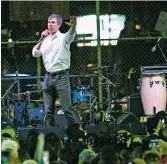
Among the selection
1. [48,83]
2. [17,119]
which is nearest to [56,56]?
[48,83]

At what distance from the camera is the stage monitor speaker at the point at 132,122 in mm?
9781

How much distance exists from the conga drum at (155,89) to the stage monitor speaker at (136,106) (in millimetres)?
247

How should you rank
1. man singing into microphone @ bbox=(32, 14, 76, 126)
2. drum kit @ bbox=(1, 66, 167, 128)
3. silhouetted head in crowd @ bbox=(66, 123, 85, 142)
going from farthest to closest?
drum kit @ bbox=(1, 66, 167, 128)
man singing into microphone @ bbox=(32, 14, 76, 126)
silhouetted head in crowd @ bbox=(66, 123, 85, 142)

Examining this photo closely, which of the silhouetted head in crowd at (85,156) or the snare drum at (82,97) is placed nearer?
the silhouetted head in crowd at (85,156)

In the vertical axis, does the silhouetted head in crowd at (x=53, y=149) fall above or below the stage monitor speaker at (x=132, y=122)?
below

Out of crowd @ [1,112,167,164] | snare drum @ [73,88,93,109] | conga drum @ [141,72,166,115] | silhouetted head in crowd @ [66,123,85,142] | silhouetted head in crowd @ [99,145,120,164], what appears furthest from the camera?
snare drum @ [73,88,93,109]

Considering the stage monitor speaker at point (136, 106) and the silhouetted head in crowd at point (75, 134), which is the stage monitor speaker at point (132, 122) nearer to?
the stage monitor speaker at point (136, 106)

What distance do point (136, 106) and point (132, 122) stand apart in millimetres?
1472

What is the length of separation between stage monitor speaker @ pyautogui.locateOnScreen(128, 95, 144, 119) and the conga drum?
9.7 inches

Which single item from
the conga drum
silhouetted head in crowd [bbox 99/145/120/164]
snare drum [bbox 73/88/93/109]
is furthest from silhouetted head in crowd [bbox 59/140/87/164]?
snare drum [bbox 73/88/93/109]

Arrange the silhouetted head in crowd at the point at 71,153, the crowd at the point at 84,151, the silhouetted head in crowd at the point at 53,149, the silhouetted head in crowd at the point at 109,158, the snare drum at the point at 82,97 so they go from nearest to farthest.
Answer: the silhouetted head in crowd at the point at 109,158
the crowd at the point at 84,151
the silhouetted head in crowd at the point at 53,149
the silhouetted head in crowd at the point at 71,153
the snare drum at the point at 82,97

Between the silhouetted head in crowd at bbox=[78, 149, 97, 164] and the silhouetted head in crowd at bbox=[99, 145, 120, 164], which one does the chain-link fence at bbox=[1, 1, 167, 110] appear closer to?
the silhouetted head in crowd at bbox=[78, 149, 97, 164]

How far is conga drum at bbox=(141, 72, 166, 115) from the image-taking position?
12211 millimetres

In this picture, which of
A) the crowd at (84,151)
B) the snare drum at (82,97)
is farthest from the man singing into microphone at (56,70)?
the snare drum at (82,97)
